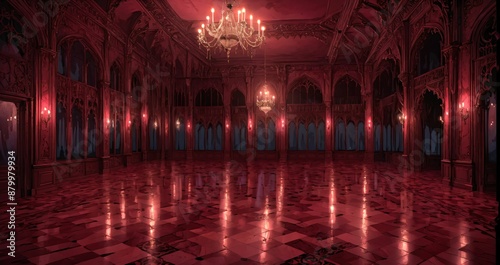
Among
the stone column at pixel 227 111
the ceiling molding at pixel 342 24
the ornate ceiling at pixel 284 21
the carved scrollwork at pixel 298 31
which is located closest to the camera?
the ceiling molding at pixel 342 24

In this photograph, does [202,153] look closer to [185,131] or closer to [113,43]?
[185,131]

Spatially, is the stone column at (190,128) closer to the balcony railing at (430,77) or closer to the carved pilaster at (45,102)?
the carved pilaster at (45,102)

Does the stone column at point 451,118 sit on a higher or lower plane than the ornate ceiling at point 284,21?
lower

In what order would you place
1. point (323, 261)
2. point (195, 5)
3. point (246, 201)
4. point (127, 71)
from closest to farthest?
point (323, 261)
point (246, 201)
point (195, 5)
point (127, 71)

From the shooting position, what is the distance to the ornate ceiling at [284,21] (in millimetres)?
10352

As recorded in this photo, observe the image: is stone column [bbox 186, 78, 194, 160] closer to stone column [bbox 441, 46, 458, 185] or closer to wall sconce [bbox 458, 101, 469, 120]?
stone column [bbox 441, 46, 458, 185]

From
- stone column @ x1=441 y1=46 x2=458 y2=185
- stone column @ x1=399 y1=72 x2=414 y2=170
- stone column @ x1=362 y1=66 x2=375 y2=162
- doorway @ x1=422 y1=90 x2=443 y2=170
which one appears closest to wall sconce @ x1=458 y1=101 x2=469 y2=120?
stone column @ x1=441 y1=46 x2=458 y2=185

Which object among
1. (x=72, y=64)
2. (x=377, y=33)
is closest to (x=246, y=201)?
(x=72, y=64)

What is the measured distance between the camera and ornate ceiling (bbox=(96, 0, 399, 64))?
1035cm

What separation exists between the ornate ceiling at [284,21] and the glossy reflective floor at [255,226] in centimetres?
653

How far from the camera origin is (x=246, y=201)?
19.2 feet

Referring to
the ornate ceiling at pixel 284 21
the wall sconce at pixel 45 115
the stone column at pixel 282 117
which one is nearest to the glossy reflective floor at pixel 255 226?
the wall sconce at pixel 45 115

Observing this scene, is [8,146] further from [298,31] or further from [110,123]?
[298,31]

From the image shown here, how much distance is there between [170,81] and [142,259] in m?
16.0
